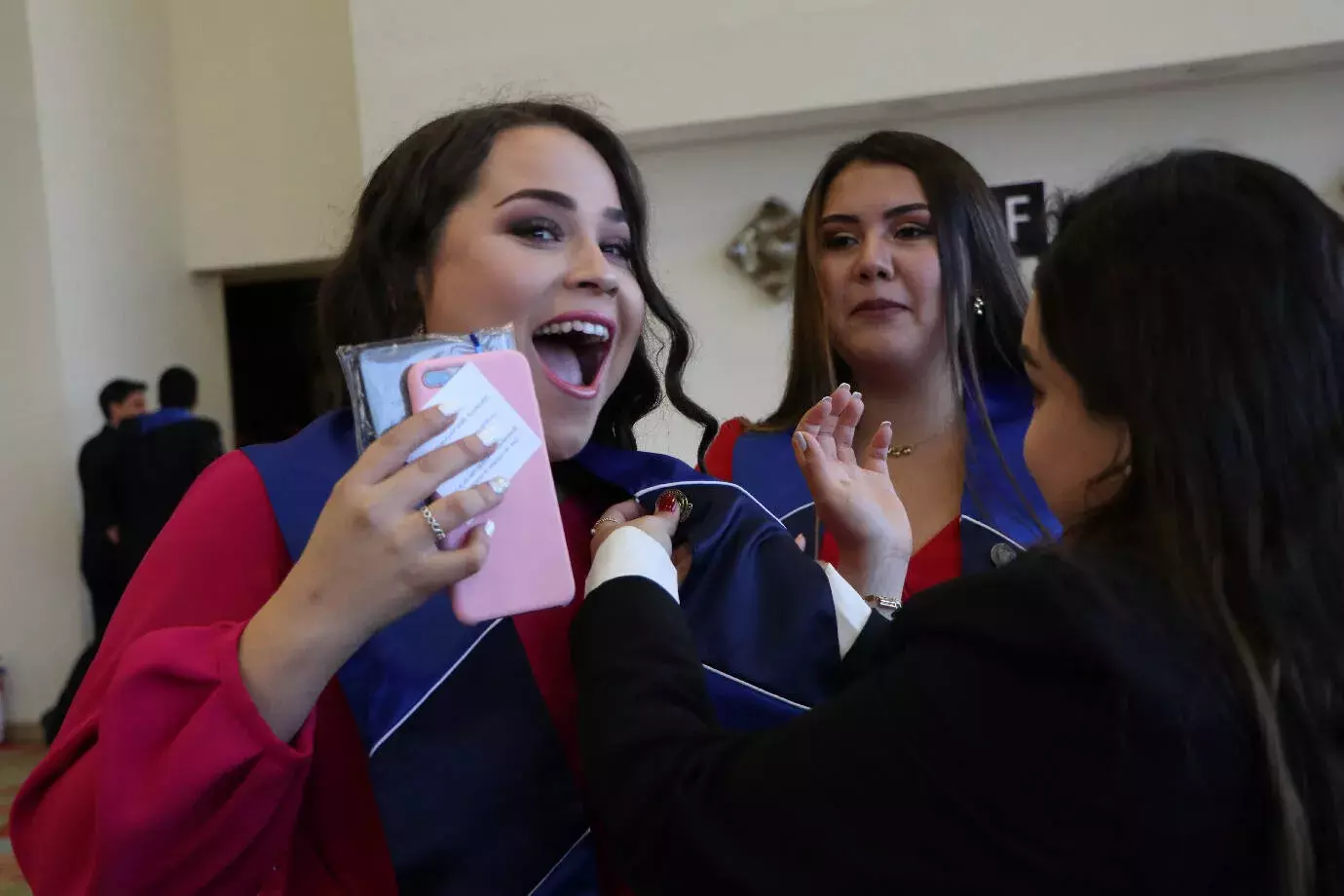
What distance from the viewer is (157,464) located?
3.98 m

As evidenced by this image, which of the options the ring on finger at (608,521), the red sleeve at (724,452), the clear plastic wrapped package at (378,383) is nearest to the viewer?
the clear plastic wrapped package at (378,383)

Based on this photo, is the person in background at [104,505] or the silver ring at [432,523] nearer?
the silver ring at [432,523]

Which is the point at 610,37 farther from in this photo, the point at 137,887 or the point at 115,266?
the point at 137,887

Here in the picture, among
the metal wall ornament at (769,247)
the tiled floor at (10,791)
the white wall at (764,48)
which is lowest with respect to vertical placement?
the tiled floor at (10,791)

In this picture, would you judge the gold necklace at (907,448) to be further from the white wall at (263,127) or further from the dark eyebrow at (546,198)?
the white wall at (263,127)

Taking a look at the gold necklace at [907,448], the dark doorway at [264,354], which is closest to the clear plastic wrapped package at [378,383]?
the gold necklace at [907,448]

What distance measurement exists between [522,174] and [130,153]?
4.75 m

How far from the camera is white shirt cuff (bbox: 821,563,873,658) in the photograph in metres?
0.96

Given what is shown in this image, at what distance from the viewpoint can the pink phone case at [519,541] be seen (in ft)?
2.56

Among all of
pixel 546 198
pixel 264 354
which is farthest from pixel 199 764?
pixel 264 354

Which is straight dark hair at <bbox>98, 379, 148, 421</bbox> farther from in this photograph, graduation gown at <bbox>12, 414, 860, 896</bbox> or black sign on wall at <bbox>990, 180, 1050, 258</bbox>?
graduation gown at <bbox>12, 414, 860, 896</bbox>

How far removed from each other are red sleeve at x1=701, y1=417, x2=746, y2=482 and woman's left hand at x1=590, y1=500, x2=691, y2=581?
60 cm

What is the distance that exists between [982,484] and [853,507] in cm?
32

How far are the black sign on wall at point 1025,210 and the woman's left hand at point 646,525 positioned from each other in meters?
3.41
